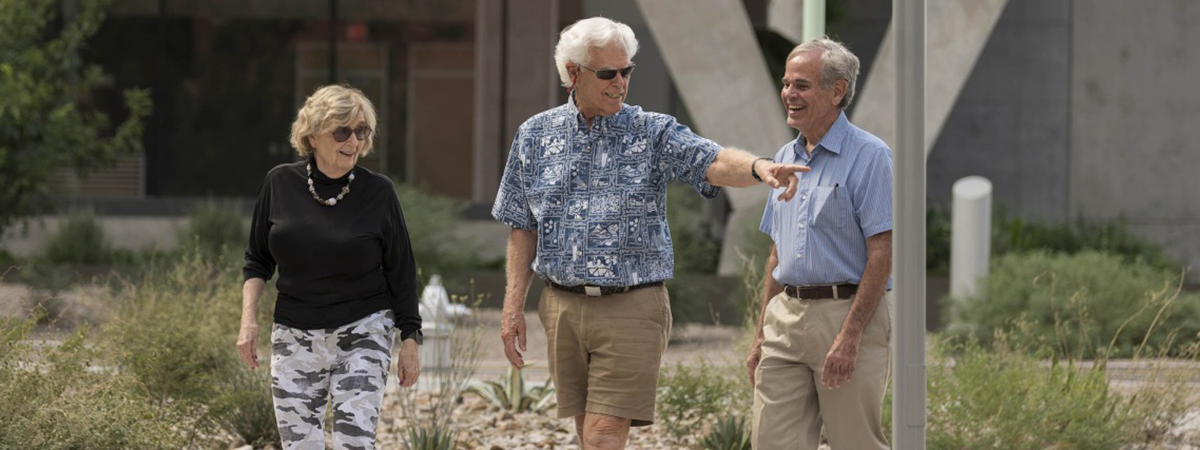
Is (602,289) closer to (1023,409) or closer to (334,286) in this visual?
(334,286)

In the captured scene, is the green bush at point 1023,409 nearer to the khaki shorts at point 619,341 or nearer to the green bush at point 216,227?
the khaki shorts at point 619,341

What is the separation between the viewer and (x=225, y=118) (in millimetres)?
20562

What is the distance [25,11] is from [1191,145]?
13.2 m

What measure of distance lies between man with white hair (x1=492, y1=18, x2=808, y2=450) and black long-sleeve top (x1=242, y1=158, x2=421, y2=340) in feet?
1.23

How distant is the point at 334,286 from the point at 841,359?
154 centimetres

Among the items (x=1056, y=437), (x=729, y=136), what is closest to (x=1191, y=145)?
(x=729, y=136)

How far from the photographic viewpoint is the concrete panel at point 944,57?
1468 centimetres

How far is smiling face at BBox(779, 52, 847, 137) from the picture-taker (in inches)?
199

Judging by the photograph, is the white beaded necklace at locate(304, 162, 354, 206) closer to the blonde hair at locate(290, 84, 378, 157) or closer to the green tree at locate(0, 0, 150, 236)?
the blonde hair at locate(290, 84, 378, 157)

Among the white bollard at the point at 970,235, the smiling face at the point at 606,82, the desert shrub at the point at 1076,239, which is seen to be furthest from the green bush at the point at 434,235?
the smiling face at the point at 606,82

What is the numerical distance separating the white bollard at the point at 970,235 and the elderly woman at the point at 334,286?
7761 millimetres

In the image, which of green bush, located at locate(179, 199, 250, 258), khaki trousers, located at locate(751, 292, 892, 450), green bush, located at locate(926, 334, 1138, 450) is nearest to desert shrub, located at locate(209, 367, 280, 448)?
green bush, located at locate(926, 334, 1138, 450)

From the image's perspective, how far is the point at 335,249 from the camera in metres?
5.26

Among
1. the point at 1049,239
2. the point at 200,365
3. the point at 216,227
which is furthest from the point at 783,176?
the point at 1049,239
